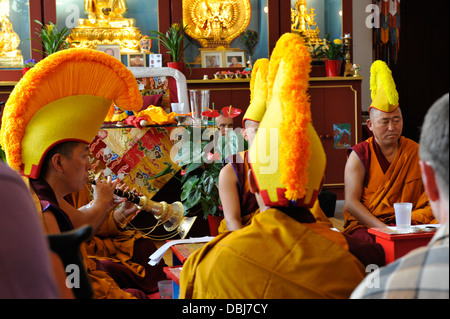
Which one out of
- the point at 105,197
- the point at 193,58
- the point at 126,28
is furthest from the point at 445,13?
the point at 105,197

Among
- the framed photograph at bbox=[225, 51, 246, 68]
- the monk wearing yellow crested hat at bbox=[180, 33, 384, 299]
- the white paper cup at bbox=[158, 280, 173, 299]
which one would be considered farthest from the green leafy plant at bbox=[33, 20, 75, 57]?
the monk wearing yellow crested hat at bbox=[180, 33, 384, 299]

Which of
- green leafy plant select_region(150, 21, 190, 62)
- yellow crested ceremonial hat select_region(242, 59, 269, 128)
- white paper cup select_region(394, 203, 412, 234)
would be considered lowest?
white paper cup select_region(394, 203, 412, 234)

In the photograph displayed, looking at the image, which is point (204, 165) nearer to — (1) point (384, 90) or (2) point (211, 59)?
(1) point (384, 90)

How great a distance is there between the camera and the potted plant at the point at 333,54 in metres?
5.77

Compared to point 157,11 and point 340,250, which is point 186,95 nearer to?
point 157,11

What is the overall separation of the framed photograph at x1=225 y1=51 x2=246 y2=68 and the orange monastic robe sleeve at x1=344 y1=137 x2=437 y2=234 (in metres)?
3.24

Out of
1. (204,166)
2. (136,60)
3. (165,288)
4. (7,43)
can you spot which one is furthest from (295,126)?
(7,43)

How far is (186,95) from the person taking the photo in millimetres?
5363

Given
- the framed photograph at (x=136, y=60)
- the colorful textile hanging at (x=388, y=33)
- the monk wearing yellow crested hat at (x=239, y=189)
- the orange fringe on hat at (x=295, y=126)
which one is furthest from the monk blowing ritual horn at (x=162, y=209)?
the colorful textile hanging at (x=388, y=33)

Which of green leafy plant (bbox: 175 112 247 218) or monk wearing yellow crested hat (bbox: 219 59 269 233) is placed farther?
green leafy plant (bbox: 175 112 247 218)

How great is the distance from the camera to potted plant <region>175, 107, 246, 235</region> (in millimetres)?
3432

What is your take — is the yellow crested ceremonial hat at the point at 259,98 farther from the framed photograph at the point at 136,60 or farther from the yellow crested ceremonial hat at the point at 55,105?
the framed photograph at the point at 136,60

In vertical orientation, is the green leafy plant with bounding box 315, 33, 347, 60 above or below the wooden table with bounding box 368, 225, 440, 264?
above

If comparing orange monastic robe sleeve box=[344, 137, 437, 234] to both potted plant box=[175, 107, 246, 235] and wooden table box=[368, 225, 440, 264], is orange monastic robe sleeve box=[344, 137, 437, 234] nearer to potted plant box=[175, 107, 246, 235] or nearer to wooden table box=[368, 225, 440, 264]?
wooden table box=[368, 225, 440, 264]
